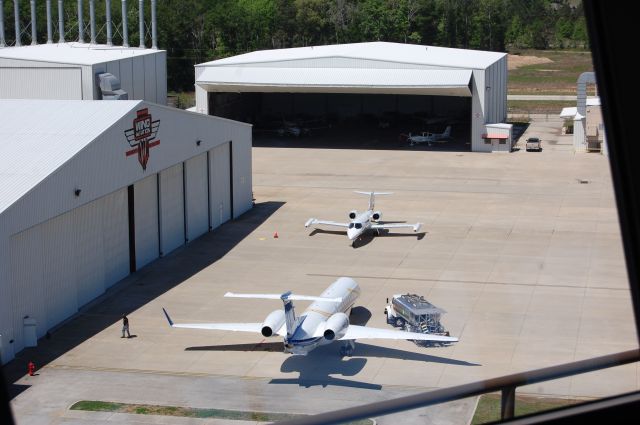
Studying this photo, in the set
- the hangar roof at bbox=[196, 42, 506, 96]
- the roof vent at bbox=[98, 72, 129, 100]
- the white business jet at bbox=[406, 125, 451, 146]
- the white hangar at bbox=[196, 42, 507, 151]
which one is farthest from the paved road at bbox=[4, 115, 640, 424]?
the white business jet at bbox=[406, 125, 451, 146]

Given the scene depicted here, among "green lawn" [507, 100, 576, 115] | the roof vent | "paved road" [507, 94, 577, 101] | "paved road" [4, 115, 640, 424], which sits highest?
the roof vent

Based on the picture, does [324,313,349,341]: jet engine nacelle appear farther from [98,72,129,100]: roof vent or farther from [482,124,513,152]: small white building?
[482,124,513,152]: small white building

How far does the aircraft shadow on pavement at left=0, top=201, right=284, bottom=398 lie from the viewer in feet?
77.1

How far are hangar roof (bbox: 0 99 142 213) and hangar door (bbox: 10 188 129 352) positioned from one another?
4.11 ft

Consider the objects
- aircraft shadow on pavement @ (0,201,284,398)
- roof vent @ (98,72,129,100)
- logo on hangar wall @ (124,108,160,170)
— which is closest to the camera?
aircraft shadow on pavement @ (0,201,284,398)

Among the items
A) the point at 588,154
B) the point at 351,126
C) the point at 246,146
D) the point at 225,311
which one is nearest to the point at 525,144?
the point at 588,154

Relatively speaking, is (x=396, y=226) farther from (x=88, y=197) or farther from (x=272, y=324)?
(x=272, y=324)

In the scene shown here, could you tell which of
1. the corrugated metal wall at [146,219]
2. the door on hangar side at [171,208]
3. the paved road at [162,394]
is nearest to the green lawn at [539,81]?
the door on hangar side at [171,208]

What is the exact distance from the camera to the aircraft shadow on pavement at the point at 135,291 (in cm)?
2350

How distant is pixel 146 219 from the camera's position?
32656 mm

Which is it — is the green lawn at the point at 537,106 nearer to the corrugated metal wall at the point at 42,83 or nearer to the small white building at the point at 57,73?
the small white building at the point at 57,73

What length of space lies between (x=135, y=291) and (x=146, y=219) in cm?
384

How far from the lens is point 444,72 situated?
59.4m

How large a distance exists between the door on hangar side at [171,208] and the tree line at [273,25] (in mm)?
40183
